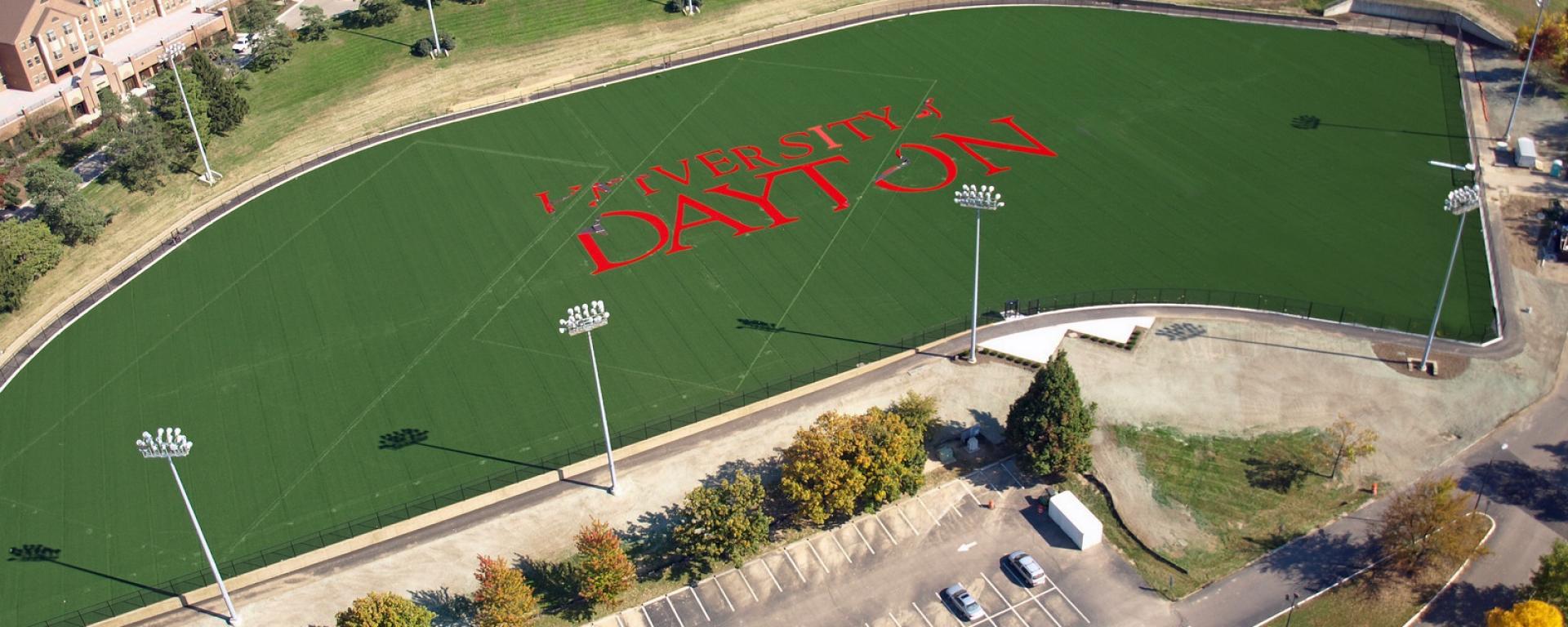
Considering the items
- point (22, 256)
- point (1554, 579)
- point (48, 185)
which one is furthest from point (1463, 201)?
point (48, 185)

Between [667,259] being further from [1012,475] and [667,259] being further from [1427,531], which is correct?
[1427,531]

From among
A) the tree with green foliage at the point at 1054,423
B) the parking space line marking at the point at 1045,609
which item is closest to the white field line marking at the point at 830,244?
the tree with green foliage at the point at 1054,423

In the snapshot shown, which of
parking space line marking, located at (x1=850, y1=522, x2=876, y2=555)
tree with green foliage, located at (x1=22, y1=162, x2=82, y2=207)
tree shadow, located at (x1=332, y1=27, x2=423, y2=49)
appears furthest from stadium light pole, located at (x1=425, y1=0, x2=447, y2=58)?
parking space line marking, located at (x1=850, y1=522, x2=876, y2=555)

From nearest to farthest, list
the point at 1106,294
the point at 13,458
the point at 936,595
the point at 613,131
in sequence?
1. the point at 936,595
2. the point at 13,458
3. the point at 1106,294
4. the point at 613,131

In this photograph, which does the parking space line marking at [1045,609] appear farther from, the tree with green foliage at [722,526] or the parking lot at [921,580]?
the tree with green foliage at [722,526]

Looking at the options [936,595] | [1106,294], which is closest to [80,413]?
[936,595]

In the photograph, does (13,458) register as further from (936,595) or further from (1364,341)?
(1364,341)
